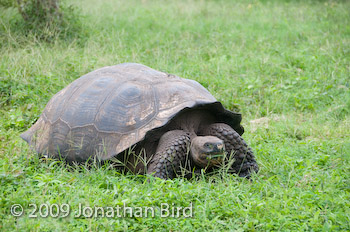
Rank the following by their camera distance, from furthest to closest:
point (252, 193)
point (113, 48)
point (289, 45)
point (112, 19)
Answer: point (112, 19) → point (289, 45) → point (113, 48) → point (252, 193)

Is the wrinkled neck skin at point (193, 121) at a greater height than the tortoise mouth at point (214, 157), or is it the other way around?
the wrinkled neck skin at point (193, 121)

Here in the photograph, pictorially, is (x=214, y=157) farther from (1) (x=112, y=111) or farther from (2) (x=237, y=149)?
(1) (x=112, y=111)

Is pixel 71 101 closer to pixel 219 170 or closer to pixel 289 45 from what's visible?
pixel 219 170

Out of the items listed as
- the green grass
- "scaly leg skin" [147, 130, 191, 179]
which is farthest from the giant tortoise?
the green grass

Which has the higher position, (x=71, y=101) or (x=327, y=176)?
(x=71, y=101)

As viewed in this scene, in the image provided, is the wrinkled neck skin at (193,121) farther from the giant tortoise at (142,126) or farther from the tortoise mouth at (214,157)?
the tortoise mouth at (214,157)

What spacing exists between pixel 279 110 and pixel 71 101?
9.04ft

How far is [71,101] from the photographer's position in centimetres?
352

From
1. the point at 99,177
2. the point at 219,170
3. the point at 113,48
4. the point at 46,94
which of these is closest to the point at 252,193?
the point at 219,170

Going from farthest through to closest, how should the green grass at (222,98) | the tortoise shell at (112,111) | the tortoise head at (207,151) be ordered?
the tortoise shell at (112,111)
the tortoise head at (207,151)
the green grass at (222,98)

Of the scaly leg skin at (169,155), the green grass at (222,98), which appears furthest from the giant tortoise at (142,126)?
the green grass at (222,98)

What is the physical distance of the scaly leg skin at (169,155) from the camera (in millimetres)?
3055

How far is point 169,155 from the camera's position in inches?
121

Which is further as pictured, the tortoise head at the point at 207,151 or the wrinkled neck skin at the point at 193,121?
the wrinkled neck skin at the point at 193,121
